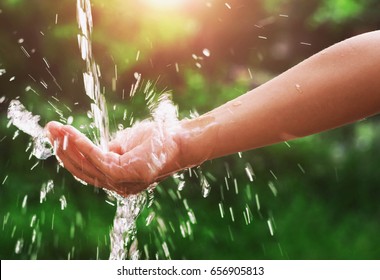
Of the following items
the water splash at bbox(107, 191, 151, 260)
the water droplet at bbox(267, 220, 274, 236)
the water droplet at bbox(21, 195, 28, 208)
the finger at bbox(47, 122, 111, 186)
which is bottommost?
the finger at bbox(47, 122, 111, 186)

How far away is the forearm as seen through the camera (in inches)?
44.1

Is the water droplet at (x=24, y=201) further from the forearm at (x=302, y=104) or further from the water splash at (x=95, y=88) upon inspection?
the forearm at (x=302, y=104)

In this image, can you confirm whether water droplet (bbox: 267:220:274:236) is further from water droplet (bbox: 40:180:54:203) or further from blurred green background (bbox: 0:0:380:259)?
water droplet (bbox: 40:180:54:203)

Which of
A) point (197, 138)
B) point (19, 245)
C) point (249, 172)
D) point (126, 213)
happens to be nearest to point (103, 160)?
point (197, 138)

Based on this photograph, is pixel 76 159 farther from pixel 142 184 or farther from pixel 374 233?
pixel 374 233

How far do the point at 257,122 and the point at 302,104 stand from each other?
0.27ft

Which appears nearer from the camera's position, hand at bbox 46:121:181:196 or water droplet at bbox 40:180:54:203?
hand at bbox 46:121:181:196

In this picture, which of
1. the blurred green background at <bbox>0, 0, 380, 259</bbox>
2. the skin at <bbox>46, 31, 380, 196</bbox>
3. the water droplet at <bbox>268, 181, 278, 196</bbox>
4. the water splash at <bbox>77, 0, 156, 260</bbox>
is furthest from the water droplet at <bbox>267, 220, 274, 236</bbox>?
the skin at <bbox>46, 31, 380, 196</bbox>

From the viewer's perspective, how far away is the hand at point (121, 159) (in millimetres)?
1129

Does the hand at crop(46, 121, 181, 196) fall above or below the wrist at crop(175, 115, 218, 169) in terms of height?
below

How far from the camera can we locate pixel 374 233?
2389 millimetres

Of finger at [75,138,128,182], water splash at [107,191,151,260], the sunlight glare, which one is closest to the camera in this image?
finger at [75,138,128,182]

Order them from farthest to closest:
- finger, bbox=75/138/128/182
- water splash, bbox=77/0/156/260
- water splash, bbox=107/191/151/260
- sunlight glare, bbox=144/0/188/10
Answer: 1. sunlight glare, bbox=144/0/188/10
2. water splash, bbox=77/0/156/260
3. water splash, bbox=107/191/151/260
4. finger, bbox=75/138/128/182

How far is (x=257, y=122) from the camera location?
1176 mm
